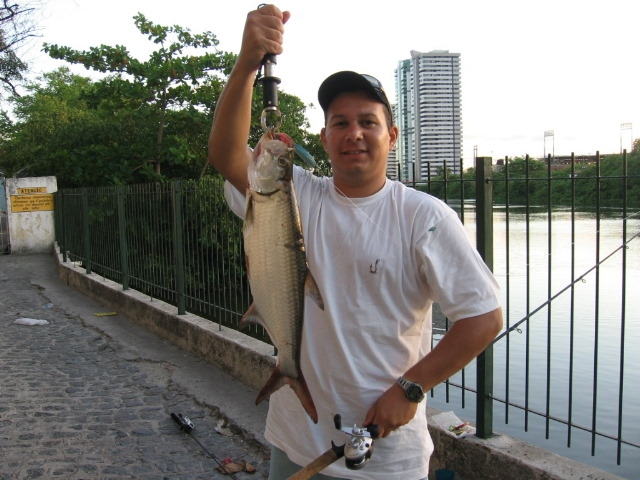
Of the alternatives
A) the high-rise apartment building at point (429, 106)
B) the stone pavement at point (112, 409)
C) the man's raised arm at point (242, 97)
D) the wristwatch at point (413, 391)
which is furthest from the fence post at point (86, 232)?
the wristwatch at point (413, 391)

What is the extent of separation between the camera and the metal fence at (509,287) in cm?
405

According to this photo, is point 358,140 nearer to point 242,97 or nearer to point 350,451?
point 242,97

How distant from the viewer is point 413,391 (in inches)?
76.9

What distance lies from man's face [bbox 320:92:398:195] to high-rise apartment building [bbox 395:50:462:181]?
11.8 feet

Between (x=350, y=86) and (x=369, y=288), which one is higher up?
(x=350, y=86)

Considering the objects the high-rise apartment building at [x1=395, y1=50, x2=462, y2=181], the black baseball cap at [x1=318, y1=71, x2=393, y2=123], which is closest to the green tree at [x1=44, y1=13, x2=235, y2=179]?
the high-rise apartment building at [x1=395, y1=50, x2=462, y2=181]

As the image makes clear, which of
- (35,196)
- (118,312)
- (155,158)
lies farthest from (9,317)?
(35,196)

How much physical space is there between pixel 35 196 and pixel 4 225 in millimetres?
1895

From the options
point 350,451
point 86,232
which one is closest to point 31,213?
point 86,232

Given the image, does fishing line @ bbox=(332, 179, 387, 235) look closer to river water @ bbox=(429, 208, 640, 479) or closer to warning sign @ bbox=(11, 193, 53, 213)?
river water @ bbox=(429, 208, 640, 479)

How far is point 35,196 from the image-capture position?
69.8 feet

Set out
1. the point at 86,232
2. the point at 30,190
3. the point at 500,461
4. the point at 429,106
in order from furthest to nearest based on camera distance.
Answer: the point at 30,190 < the point at 86,232 < the point at 429,106 < the point at 500,461

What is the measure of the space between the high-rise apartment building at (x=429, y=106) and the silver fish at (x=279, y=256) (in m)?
3.97

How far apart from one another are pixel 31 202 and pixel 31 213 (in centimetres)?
39
